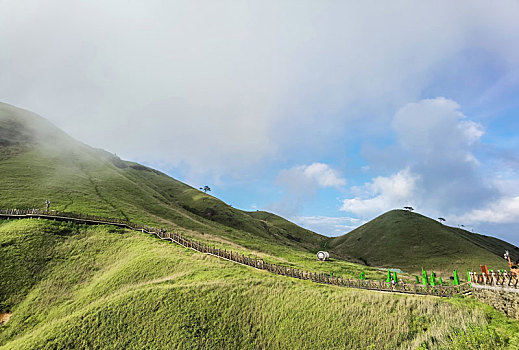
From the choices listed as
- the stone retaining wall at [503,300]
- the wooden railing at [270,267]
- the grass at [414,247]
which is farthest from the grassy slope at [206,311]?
the grass at [414,247]

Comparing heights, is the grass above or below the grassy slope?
above

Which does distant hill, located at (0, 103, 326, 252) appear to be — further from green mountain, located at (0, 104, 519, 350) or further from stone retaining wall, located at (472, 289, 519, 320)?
stone retaining wall, located at (472, 289, 519, 320)

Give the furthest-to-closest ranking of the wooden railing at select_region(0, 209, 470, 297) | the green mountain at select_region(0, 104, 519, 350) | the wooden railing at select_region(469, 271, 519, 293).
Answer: the wooden railing at select_region(0, 209, 470, 297) → the green mountain at select_region(0, 104, 519, 350) → the wooden railing at select_region(469, 271, 519, 293)

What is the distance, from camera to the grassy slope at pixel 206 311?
81.6 feet

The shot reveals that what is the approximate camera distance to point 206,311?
28.3 m

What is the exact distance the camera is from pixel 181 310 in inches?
1110

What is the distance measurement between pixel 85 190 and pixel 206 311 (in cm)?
7212

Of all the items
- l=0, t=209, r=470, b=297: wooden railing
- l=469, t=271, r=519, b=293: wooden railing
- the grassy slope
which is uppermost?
l=469, t=271, r=519, b=293: wooden railing

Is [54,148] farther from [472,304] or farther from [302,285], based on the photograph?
[472,304]

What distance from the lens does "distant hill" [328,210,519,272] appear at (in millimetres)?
86438

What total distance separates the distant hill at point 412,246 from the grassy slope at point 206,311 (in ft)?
225

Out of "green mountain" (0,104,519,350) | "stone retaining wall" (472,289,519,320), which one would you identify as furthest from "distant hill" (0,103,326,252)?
"stone retaining wall" (472,289,519,320)

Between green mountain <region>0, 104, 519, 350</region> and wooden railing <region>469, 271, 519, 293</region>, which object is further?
green mountain <region>0, 104, 519, 350</region>

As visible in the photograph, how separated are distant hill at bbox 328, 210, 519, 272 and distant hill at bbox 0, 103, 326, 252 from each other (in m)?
21.2
